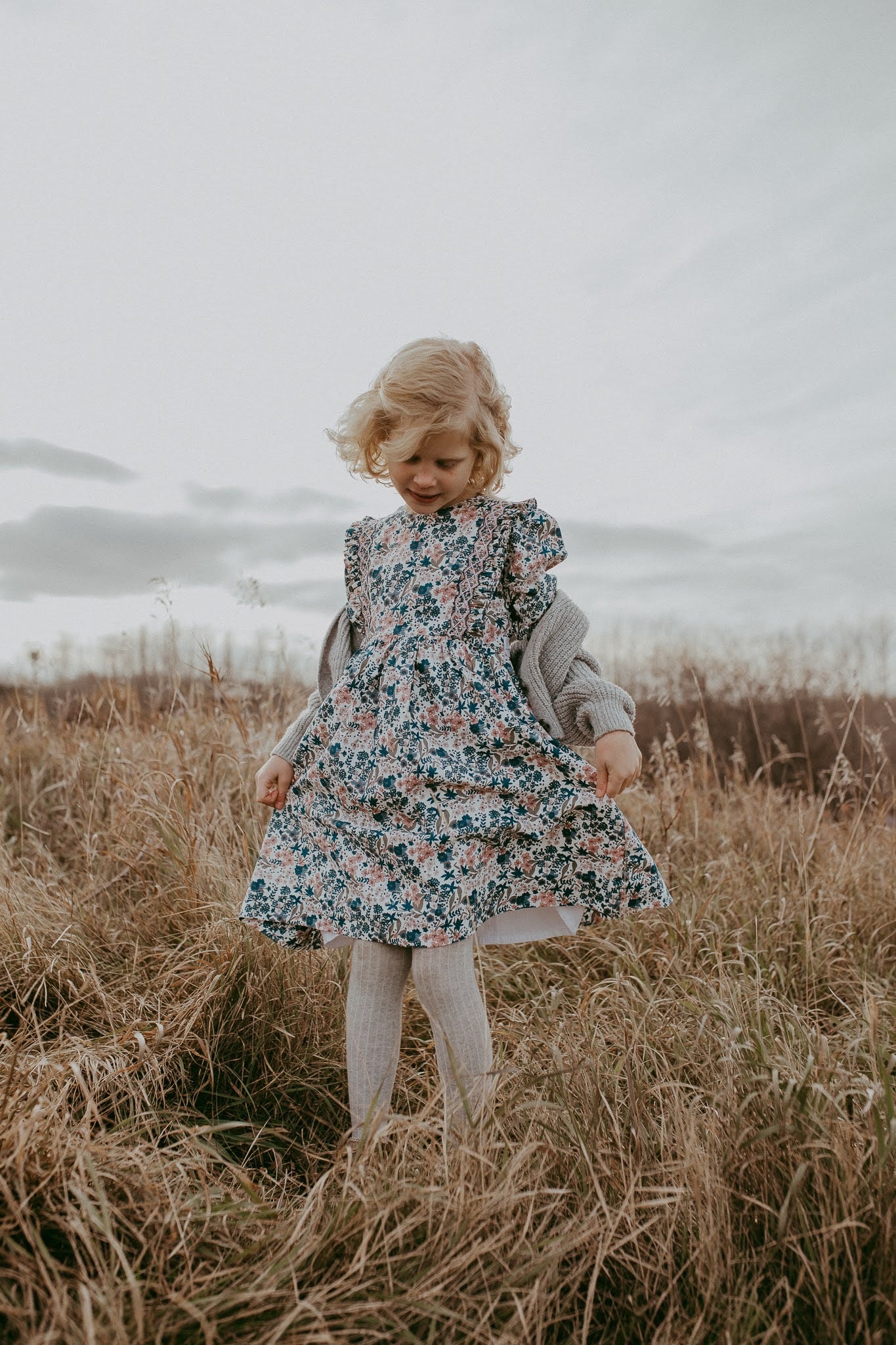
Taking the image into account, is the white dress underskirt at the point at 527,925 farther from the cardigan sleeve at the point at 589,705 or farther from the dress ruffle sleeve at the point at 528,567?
the dress ruffle sleeve at the point at 528,567

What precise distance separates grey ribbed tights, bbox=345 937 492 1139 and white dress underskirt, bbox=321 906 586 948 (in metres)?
0.13

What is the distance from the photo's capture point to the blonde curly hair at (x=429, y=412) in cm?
212

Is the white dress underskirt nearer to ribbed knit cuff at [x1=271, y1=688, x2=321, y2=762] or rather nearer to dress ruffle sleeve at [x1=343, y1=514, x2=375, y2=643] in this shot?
ribbed knit cuff at [x1=271, y1=688, x2=321, y2=762]

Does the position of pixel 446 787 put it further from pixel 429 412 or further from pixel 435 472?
pixel 429 412

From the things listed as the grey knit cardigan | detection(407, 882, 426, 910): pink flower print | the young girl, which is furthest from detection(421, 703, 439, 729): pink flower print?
detection(407, 882, 426, 910): pink flower print

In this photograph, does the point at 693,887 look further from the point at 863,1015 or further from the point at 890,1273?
the point at 890,1273

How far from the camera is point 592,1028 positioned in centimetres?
220

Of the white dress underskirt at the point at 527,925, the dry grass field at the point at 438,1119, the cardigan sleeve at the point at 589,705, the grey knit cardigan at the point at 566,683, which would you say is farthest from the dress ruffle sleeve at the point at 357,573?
the dry grass field at the point at 438,1119

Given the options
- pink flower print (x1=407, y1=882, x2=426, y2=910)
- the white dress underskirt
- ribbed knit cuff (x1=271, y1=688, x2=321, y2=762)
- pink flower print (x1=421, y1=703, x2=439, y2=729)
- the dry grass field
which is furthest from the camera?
ribbed knit cuff (x1=271, y1=688, x2=321, y2=762)

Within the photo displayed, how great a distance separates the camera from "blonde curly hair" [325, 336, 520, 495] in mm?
2125

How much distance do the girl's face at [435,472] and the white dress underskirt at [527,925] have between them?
36.8 inches

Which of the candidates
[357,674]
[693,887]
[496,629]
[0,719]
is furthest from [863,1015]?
[0,719]

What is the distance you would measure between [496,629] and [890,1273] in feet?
4.39

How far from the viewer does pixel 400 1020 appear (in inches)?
82.7
